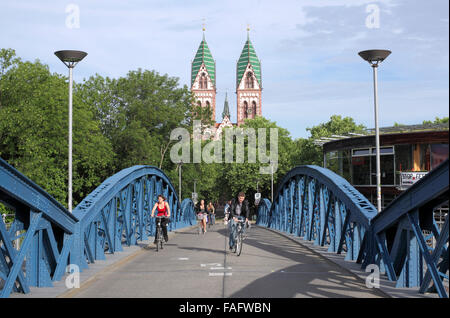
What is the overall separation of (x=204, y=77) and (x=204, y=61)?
4.48 meters

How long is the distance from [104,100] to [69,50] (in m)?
32.4

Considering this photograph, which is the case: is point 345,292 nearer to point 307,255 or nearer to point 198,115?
point 307,255

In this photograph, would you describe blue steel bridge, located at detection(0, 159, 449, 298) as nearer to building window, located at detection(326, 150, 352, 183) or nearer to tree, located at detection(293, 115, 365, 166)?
building window, located at detection(326, 150, 352, 183)

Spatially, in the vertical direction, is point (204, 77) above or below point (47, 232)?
above

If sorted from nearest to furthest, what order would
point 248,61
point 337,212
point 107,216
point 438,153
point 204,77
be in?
point 438,153, point 107,216, point 337,212, point 248,61, point 204,77

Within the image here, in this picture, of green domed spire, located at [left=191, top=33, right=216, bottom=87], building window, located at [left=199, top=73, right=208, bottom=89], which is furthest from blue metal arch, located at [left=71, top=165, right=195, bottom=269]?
green domed spire, located at [left=191, top=33, right=216, bottom=87]

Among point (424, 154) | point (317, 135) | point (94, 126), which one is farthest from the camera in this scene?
point (317, 135)

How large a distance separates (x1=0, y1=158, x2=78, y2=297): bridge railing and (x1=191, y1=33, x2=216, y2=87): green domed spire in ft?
443

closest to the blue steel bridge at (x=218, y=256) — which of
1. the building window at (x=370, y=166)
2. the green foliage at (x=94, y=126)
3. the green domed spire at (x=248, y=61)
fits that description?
the green foliage at (x=94, y=126)

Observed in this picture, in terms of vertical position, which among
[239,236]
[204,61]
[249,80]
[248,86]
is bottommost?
[239,236]

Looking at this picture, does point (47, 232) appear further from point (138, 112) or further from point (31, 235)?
point (138, 112)

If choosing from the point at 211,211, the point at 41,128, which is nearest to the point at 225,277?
the point at 211,211

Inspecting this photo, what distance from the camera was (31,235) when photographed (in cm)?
817

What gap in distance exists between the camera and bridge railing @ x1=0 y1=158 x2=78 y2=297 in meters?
7.57
